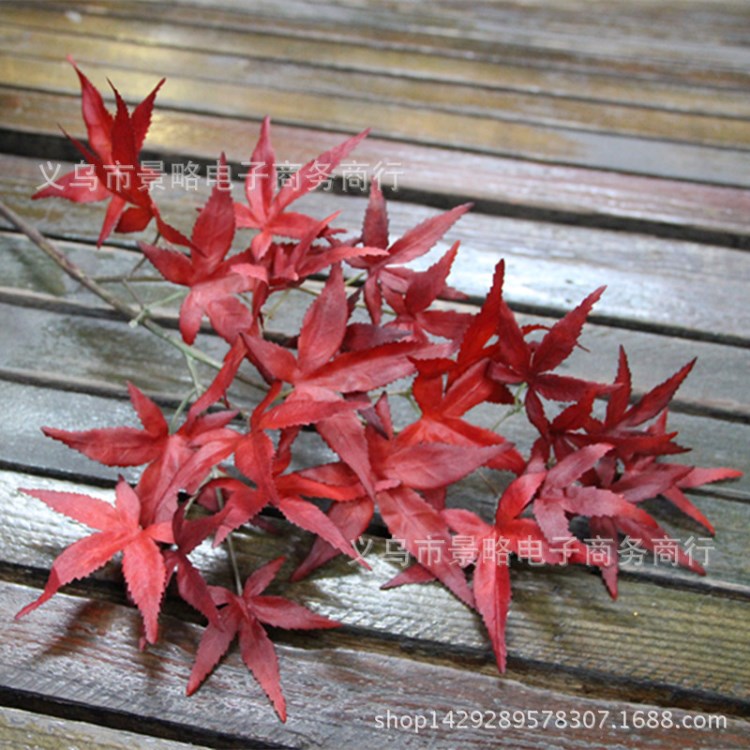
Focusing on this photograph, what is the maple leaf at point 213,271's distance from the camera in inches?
29.3

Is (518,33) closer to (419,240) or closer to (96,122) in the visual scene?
(419,240)

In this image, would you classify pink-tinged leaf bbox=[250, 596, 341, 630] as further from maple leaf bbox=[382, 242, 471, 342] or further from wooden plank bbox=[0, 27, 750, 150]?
wooden plank bbox=[0, 27, 750, 150]

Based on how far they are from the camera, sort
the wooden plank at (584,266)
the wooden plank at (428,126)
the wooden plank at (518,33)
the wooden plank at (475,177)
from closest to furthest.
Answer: the wooden plank at (584,266) < the wooden plank at (475,177) < the wooden plank at (428,126) < the wooden plank at (518,33)

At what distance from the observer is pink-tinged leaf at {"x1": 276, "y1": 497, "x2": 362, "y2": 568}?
671mm

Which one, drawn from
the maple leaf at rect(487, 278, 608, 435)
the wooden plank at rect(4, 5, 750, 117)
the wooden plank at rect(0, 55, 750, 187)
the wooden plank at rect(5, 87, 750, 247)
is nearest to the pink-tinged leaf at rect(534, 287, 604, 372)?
the maple leaf at rect(487, 278, 608, 435)

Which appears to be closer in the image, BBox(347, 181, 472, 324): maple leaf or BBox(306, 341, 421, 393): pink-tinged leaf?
BBox(306, 341, 421, 393): pink-tinged leaf

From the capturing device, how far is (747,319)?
3.58 feet

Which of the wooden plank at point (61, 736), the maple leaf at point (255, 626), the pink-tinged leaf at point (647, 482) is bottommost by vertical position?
the wooden plank at point (61, 736)

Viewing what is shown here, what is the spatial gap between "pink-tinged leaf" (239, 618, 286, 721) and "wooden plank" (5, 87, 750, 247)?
74 cm

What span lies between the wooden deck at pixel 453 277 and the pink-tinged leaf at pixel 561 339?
205mm

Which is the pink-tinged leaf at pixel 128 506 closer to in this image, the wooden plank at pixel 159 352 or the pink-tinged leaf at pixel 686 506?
the wooden plank at pixel 159 352

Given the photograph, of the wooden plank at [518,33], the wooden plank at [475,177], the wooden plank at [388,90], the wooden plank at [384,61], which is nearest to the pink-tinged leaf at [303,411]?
the wooden plank at [475,177]

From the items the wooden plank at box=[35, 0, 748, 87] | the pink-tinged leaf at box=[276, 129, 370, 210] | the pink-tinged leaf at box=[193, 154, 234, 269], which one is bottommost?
the pink-tinged leaf at box=[193, 154, 234, 269]

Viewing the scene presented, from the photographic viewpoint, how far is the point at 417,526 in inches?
28.6
